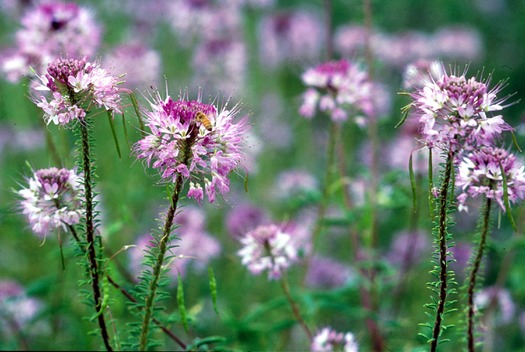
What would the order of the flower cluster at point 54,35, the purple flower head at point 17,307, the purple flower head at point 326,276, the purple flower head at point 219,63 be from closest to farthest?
the flower cluster at point 54,35 → the purple flower head at point 17,307 → the purple flower head at point 326,276 → the purple flower head at point 219,63

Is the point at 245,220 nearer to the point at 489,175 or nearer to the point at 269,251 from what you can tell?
the point at 269,251

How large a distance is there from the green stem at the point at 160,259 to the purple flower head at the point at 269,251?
0.80m

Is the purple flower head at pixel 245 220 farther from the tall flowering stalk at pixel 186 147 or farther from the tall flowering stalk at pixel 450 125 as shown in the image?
the tall flowering stalk at pixel 450 125

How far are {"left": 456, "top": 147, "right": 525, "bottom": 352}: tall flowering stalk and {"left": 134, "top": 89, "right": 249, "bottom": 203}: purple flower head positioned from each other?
29.0 inches

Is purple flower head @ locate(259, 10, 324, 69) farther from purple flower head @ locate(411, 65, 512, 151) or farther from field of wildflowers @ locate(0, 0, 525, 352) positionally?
purple flower head @ locate(411, 65, 512, 151)

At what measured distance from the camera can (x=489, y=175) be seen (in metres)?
2.00

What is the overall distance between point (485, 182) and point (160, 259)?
1054 millimetres

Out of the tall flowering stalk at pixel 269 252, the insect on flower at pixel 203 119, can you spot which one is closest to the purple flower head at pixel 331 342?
the tall flowering stalk at pixel 269 252

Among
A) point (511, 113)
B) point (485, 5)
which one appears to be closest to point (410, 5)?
point (485, 5)

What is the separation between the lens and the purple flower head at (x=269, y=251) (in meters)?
2.85

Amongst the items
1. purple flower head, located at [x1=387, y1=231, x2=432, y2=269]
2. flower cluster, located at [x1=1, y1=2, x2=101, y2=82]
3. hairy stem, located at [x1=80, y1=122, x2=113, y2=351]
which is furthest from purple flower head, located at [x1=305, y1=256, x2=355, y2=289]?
hairy stem, located at [x1=80, y1=122, x2=113, y2=351]

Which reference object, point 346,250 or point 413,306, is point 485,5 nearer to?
point 346,250

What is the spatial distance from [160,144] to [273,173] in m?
4.63

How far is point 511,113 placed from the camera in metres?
7.30
